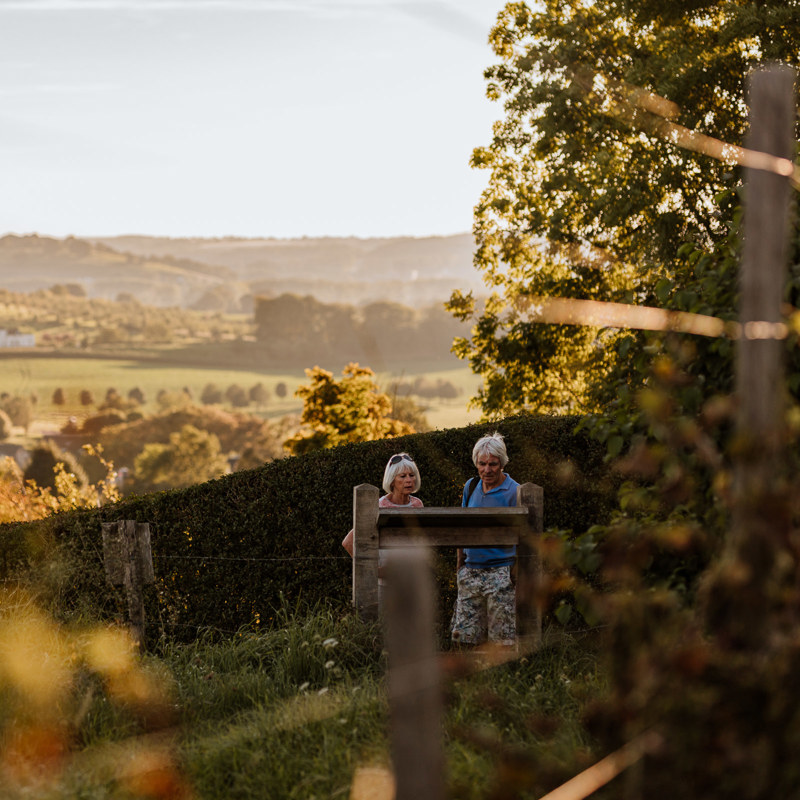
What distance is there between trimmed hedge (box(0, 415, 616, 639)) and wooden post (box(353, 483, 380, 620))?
215 centimetres

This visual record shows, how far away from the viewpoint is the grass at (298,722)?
4.12m

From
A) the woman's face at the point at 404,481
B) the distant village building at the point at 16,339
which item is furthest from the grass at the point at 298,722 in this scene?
the distant village building at the point at 16,339

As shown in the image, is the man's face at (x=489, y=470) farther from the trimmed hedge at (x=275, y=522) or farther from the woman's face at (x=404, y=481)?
the trimmed hedge at (x=275, y=522)

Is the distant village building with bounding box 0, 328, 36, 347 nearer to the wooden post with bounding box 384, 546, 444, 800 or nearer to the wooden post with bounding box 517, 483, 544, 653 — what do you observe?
the wooden post with bounding box 517, 483, 544, 653

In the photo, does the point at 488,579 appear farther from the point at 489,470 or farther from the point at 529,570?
the point at 489,470

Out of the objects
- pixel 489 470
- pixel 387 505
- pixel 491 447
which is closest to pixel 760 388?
pixel 491 447

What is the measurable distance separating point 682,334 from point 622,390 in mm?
367

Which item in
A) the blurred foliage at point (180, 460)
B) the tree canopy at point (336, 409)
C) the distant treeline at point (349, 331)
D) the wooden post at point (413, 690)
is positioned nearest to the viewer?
the wooden post at point (413, 690)

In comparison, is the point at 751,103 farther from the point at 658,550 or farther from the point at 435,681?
the point at 435,681

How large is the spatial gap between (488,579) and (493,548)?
219mm

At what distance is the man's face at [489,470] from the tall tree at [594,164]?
9.47 m

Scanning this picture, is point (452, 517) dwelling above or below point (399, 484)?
below

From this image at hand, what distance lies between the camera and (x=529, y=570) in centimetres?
665

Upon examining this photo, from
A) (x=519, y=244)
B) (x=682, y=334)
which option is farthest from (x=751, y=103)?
(x=519, y=244)
